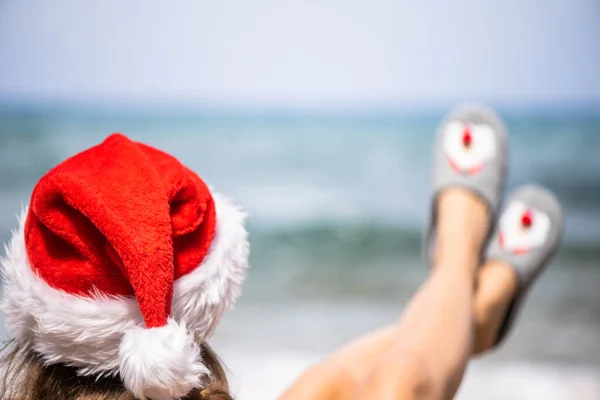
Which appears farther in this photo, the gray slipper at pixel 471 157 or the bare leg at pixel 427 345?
the gray slipper at pixel 471 157

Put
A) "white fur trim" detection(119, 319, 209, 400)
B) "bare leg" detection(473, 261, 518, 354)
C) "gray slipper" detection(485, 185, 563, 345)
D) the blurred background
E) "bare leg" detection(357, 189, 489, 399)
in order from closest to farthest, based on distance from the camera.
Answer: "white fur trim" detection(119, 319, 209, 400) < "bare leg" detection(357, 189, 489, 399) < "bare leg" detection(473, 261, 518, 354) < "gray slipper" detection(485, 185, 563, 345) < the blurred background

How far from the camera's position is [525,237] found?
4.14 ft

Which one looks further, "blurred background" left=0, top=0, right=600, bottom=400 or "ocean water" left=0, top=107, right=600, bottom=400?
"blurred background" left=0, top=0, right=600, bottom=400

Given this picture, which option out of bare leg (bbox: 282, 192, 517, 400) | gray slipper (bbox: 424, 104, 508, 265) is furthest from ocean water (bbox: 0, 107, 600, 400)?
gray slipper (bbox: 424, 104, 508, 265)

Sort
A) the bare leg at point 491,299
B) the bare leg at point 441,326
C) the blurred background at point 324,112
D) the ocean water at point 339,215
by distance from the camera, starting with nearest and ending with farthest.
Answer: the bare leg at point 441,326 → the bare leg at point 491,299 → the ocean water at point 339,215 → the blurred background at point 324,112

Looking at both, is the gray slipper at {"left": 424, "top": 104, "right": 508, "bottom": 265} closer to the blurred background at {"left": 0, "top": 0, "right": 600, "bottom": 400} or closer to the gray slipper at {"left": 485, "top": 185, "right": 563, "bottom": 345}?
the gray slipper at {"left": 485, "top": 185, "right": 563, "bottom": 345}

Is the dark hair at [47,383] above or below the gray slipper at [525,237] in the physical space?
above

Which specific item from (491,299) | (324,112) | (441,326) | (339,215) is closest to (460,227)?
(491,299)

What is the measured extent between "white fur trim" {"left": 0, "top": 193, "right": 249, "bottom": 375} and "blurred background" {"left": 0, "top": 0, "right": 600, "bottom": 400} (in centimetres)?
174

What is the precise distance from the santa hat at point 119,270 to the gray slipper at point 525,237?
2.69 feet

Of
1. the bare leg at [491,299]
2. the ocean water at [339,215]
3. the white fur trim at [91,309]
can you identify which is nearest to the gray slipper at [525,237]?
the bare leg at [491,299]

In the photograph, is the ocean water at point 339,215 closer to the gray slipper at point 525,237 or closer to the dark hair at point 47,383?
the dark hair at point 47,383

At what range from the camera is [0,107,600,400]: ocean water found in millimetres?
1868

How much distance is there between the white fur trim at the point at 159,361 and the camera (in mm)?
407
